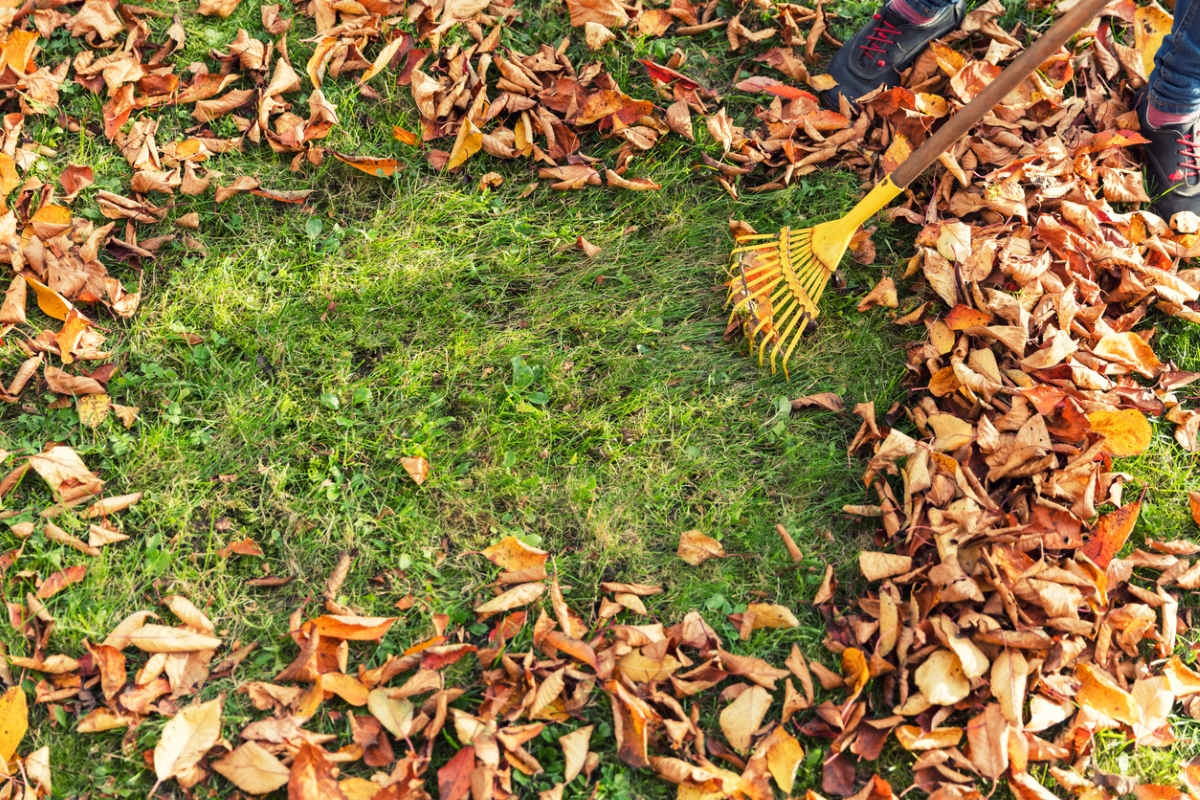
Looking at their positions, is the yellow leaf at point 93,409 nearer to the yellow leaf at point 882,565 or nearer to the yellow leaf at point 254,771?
the yellow leaf at point 254,771

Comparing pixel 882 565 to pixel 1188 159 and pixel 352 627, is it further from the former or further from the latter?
pixel 1188 159

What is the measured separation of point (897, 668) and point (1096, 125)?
2.01 metres

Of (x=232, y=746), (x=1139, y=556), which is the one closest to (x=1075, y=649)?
(x=1139, y=556)

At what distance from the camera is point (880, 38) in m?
2.99

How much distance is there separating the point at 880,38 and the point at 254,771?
2777mm

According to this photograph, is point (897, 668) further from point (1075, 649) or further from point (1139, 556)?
point (1139, 556)

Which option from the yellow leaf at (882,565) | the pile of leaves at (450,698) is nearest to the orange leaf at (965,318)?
the yellow leaf at (882,565)

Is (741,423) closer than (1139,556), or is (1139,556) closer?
(1139,556)

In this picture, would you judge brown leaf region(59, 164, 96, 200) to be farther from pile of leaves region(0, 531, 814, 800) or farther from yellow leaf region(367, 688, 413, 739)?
yellow leaf region(367, 688, 413, 739)

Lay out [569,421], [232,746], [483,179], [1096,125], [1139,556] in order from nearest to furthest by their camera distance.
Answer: [232,746] < [1139,556] < [569,421] < [483,179] < [1096,125]

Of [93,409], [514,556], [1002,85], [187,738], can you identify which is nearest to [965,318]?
[1002,85]

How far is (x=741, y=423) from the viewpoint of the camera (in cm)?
261

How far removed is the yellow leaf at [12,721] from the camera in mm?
2068

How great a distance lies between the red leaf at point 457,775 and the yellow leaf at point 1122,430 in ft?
5.93
